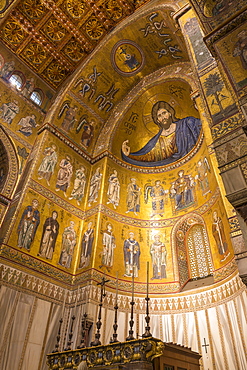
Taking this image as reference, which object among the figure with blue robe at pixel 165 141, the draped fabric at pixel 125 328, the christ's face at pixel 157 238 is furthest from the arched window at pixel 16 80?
the draped fabric at pixel 125 328

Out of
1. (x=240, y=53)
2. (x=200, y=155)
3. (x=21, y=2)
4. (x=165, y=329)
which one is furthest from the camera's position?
(x=21, y=2)

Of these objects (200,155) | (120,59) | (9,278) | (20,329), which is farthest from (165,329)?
(120,59)

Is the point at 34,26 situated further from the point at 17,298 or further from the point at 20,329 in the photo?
the point at 20,329

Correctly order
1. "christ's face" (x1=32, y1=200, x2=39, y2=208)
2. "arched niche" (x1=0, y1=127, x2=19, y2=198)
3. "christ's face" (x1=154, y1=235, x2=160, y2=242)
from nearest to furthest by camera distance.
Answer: "christ's face" (x1=32, y1=200, x2=39, y2=208)
"christ's face" (x1=154, y1=235, x2=160, y2=242)
"arched niche" (x1=0, y1=127, x2=19, y2=198)

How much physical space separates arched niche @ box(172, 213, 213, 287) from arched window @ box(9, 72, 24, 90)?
10373 millimetres

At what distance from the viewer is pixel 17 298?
8.97 m

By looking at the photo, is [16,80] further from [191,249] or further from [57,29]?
[191,249]

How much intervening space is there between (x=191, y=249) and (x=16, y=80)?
1176 centimetres

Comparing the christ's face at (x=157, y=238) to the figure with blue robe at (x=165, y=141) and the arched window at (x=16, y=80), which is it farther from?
the arched window at (x=16, y=80)

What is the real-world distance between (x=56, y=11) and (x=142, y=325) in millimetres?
14374

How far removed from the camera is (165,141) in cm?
1512

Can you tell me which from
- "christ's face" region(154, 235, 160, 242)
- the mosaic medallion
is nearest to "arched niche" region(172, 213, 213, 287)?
"christ's face" region(154, 235, 160, 242)

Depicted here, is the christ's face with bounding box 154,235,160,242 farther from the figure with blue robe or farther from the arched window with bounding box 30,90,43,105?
Answer: the arched window with bounding box 30,90,43,105

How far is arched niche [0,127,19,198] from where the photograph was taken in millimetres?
12727
